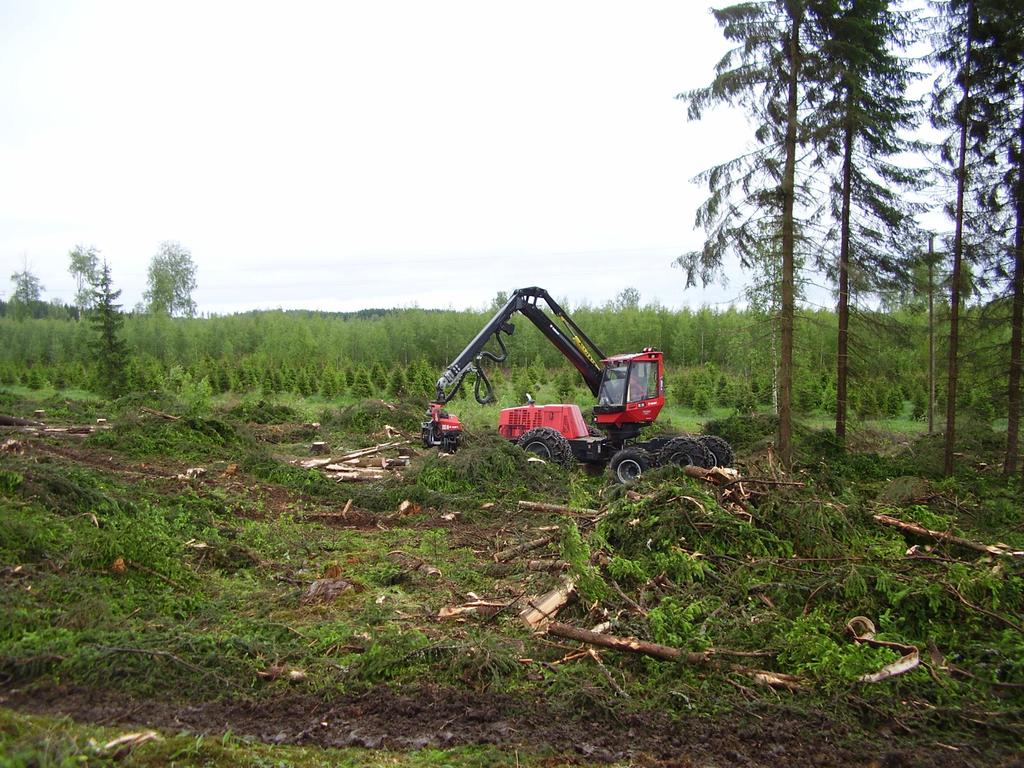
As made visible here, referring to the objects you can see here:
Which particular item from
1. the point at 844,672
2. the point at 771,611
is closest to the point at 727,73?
the point at 771,611

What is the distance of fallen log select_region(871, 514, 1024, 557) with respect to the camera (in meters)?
7.02

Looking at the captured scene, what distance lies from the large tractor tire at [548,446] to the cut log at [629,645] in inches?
279

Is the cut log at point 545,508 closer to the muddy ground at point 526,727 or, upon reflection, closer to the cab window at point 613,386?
the cab window at point 613,386

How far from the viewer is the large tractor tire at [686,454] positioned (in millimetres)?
11719

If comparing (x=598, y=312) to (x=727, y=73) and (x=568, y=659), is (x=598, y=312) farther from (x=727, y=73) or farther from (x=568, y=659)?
(x=568, y=659)

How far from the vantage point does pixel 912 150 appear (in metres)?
15.0

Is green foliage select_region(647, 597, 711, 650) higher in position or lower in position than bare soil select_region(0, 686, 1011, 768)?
higher

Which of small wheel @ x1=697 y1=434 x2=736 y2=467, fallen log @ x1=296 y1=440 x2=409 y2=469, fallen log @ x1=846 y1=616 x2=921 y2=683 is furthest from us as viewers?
fallen log @ x1=296 y1=440 x2=409 y2=469

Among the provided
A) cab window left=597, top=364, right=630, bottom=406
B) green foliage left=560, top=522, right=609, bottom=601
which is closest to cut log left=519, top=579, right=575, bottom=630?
green foliage left=560, top=522, right=609, bottom=601

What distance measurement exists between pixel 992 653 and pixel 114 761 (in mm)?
5977

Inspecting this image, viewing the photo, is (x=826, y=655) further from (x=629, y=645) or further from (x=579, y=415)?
(x=579, y=415)

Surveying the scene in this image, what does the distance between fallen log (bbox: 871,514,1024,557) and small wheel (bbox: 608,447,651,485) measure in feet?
14.9

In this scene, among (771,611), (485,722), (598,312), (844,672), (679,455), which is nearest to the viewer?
(485,722)

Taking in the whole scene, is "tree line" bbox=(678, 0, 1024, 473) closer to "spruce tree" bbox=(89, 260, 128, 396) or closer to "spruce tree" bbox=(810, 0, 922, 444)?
"spruce tree" bbox=(810, 0, 922, 444)
